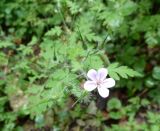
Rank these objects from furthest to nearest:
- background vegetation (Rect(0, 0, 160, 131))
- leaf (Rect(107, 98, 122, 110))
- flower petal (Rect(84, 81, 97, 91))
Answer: leaf (Rect(107, 98, 122, 110)), background vegetation (Rect(0, 0, 160, 131)), flower petal (Rect(84, 81, 97, 91))

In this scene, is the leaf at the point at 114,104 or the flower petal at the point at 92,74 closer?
the flower petal at the point at 92,74

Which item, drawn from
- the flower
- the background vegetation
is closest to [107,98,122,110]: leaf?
the background vegetation

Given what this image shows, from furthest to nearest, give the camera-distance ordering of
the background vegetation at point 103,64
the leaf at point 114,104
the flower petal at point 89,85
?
1. the leaf at point 114,104
2. the background vegetation at point 103,64
3. the flower petal at point 89,85

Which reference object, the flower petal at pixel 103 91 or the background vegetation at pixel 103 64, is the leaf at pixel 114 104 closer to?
the background vegetation at pixel 103 64

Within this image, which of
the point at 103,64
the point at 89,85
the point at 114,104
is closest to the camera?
the point at 89,85

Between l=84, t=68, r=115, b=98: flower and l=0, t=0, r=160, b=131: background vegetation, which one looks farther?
l=0, t=0, r=160, b=131: background vegetation

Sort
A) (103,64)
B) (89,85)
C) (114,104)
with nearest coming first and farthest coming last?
1. (89,85)
2. (103,64)
3. (114,104)

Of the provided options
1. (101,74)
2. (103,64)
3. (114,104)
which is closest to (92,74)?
(101,74)

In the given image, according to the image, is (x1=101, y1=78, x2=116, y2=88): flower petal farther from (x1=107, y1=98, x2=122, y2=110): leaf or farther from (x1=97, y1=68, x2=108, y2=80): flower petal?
(x1=107, y1=98, x2=122, y2=110): leaf

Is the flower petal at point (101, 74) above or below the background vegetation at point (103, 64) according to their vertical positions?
above

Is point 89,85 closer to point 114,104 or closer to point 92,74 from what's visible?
point 92,74

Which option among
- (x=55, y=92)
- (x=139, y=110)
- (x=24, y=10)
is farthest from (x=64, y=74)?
(x=24, y=10)

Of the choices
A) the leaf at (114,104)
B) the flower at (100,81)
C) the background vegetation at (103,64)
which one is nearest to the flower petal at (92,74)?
the flower at (100,81)

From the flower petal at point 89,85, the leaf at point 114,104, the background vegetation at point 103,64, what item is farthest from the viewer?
the leaf at point 114,104
